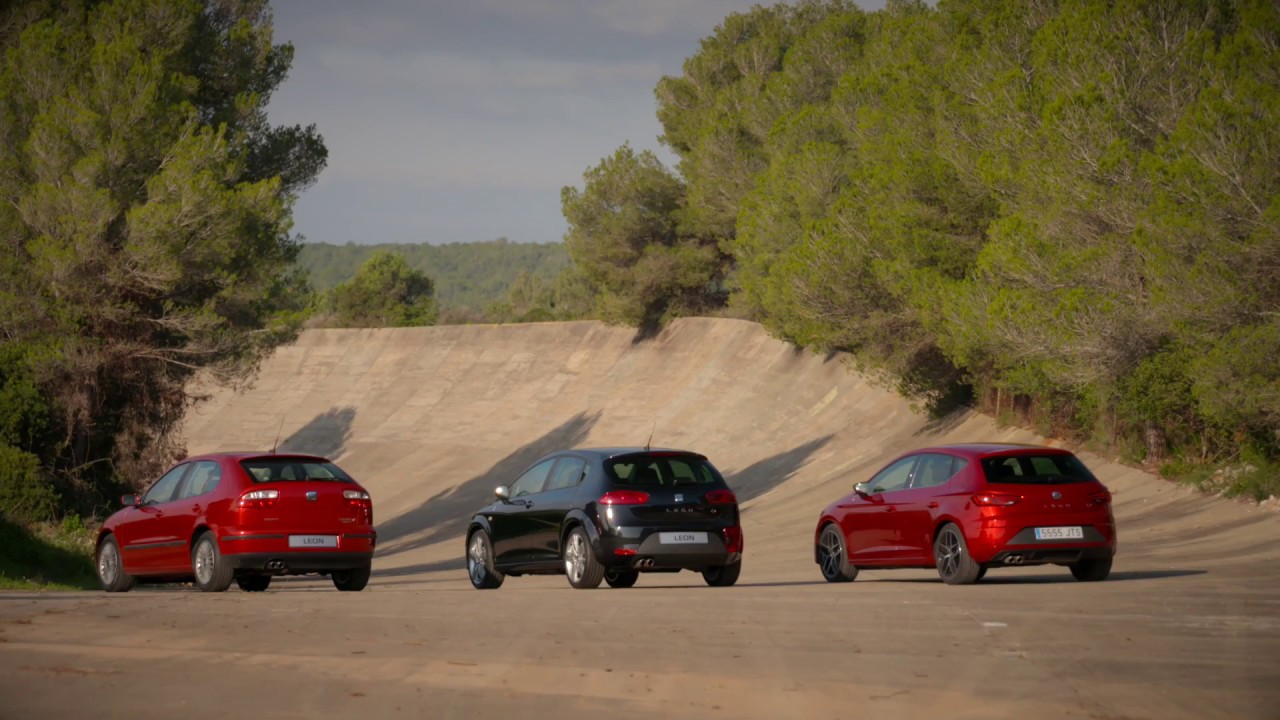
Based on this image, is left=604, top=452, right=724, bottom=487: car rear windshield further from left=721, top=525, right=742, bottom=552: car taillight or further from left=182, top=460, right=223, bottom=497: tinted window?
left=182, top=460, right=223, bottom=497: tinted window

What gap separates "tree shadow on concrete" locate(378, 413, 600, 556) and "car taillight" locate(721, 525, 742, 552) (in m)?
21.2

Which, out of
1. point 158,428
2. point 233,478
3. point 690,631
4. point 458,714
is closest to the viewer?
point 458,714

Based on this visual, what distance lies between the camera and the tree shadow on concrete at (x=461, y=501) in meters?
38.0

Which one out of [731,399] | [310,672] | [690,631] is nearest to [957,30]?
[731,399]

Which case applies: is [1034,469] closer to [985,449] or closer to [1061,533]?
[985,449]

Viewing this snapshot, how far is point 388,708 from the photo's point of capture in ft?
22.3

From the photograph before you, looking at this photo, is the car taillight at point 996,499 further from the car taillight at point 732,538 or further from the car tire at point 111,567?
the car tire at point 111,567

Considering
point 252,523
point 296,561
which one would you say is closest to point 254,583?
point 296,561

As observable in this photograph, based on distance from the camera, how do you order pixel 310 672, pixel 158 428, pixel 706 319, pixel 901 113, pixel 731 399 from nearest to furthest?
pixel 310 672
pixel 158 428
pixel 901 113
pixel 731 399
pixel 706 319

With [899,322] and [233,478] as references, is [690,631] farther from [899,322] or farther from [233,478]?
[899,322]

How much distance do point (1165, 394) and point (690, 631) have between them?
16.9 metres

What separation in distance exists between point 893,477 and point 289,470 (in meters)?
6.50

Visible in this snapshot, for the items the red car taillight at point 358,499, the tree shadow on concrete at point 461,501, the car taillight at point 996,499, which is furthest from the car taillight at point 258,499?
the tree shadow on concrete at point 461,501

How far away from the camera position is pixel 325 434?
56406mm
